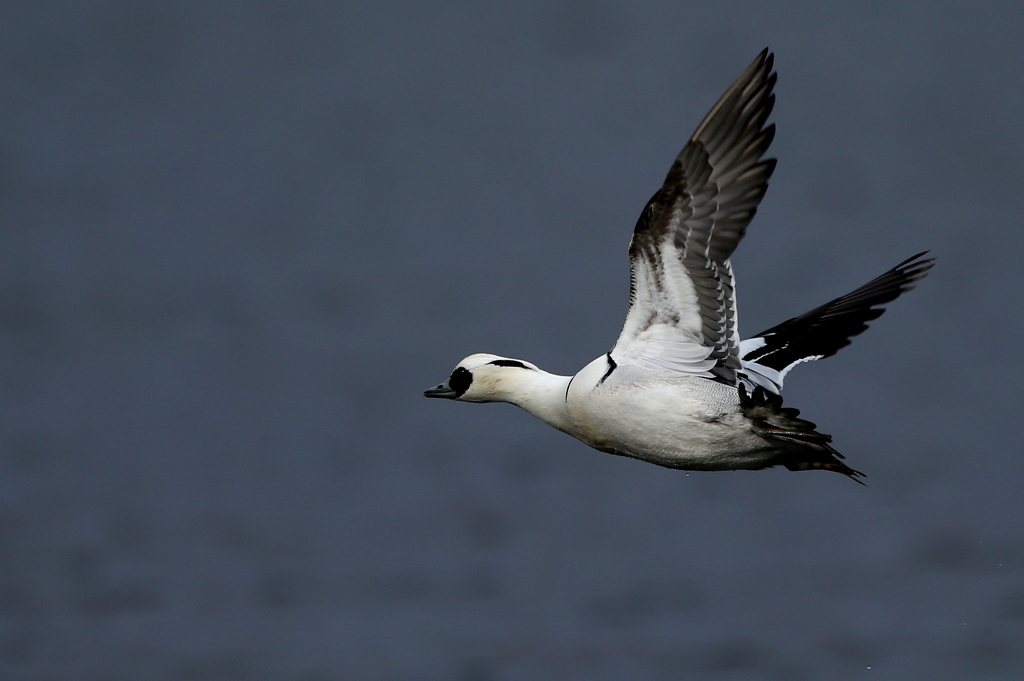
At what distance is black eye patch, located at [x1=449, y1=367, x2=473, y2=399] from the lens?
693 cm

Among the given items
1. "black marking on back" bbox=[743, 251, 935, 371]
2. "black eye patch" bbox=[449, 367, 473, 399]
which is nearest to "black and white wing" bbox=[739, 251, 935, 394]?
"black marking on back" bbox=[743, 251, 935, 371]

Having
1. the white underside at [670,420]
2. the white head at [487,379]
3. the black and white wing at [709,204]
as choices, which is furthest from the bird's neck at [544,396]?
the black and white wing at [709,204]

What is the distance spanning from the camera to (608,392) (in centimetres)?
620

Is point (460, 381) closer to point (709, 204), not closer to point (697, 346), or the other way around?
point (697, 346)

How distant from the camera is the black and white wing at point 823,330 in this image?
7102mm

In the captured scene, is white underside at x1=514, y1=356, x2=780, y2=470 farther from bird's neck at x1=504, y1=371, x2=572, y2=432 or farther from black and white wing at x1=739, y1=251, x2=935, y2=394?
black and white wing at x1=739, y1=251, x2=935, y2=394

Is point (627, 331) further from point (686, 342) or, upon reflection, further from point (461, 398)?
point (461, 398)

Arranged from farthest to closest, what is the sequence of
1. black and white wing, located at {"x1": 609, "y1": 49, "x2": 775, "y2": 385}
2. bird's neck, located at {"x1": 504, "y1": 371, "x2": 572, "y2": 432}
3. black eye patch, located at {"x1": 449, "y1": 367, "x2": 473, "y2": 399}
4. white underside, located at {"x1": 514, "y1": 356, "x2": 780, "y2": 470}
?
black eye patch, located at {"x1": 449, "y1": 367, "x2": 473, "y2": 399}, bird's neck, located at {"x1": 504, "y1": 371, "x2": 572, "y2": 432}, white underside, located at {"x1": 514, "y1": 356, "x2": 780, "y2": 470}, black and white wing, located at {"x1": 609, "y1": 49, "x2": 775, "y2": 385}

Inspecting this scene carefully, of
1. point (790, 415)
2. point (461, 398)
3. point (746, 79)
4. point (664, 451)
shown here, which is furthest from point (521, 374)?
point (746, 79)

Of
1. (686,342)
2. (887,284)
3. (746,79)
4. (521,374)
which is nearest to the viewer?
(746,79)

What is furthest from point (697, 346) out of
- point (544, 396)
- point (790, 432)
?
point (544, 396)

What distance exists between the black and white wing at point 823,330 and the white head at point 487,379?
118 cm

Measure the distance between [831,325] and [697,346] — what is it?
58.0 inches

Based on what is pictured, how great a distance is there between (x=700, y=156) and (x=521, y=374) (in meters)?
1.55
